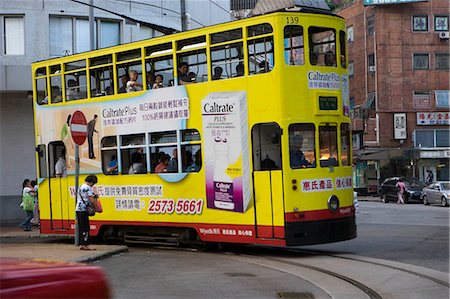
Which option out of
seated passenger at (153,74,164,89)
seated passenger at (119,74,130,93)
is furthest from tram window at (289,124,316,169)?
seated passenger at (119,74,130,93)

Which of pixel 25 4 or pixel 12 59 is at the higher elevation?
pixel 25 4

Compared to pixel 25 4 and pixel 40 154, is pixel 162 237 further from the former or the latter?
pixel 25 4

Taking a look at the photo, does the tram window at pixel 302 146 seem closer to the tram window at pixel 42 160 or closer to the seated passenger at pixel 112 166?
the seated passenger at pixel 112 166

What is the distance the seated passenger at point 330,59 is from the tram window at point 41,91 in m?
7.35

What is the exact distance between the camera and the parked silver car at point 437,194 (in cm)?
3619

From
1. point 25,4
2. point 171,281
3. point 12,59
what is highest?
point 25,4

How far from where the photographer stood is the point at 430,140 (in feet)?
167

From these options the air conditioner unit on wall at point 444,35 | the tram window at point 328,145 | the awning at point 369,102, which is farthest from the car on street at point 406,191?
the tram window at point 328,145

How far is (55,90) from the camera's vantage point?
1691 centimetres

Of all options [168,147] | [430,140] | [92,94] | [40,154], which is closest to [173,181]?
[168,147]

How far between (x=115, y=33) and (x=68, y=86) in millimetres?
9715

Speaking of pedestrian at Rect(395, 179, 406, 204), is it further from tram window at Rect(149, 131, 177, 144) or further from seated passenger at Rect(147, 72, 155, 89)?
seated passenger at Rect(147, 72, 155, 89)

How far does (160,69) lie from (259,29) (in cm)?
269

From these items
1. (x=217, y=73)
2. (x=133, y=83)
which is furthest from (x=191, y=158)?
(x=133, y=83)
